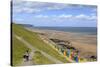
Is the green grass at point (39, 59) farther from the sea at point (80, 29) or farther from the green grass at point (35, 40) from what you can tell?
the sea at point (80, 29)

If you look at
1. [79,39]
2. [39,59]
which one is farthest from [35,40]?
[79,39]

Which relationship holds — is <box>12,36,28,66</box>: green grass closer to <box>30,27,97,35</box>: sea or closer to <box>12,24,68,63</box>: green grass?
<box>12,24,68,63</box>: green grass

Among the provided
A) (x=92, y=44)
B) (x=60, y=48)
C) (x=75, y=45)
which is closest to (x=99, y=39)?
(x=92, y=44)

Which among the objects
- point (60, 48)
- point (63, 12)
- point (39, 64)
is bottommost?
point (39, 64)

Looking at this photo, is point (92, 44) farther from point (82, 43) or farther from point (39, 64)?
point (39, 64)

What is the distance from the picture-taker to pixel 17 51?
2.44 meters

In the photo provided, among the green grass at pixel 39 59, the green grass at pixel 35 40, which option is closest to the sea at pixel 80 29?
the green grass at pixel 35 40

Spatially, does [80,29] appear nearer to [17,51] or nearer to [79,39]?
[79,39]

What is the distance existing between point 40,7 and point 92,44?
0.82m

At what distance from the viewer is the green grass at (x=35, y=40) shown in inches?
96.5

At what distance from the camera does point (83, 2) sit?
2732 mm

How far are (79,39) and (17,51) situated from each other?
2.60 feet
